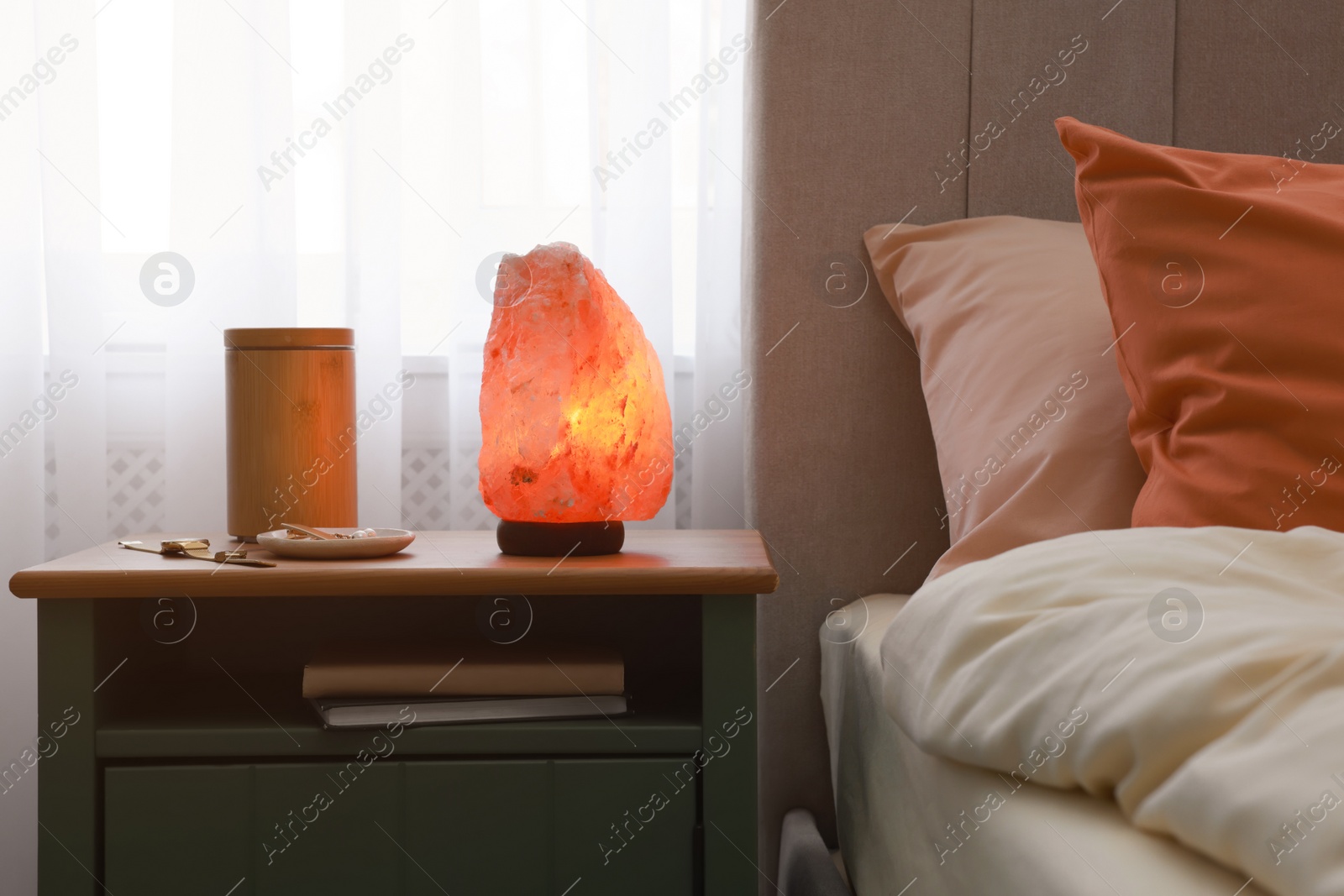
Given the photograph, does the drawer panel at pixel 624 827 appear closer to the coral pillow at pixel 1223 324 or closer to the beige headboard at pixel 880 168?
the beige headboard at pixel 880 168

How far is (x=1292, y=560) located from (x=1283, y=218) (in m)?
0.34

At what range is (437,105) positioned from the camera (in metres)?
1.33

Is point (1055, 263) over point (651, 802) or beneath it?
over

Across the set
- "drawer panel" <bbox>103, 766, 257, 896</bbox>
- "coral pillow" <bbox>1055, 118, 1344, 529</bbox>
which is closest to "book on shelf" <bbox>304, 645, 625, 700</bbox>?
"drawer panel" <bbox>103, 766, 257, 896</bbox>

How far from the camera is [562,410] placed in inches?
35.4

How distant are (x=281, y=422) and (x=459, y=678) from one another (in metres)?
0.33

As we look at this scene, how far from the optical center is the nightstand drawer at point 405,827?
0.85 meters

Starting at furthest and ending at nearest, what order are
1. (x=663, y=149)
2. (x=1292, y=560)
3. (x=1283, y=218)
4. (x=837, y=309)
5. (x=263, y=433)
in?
1. (x=663, y=149)
2. (x=837, y=309)
3. (x=263, y=433)
4. (x=1283, y=218)
5. (x=1292, y=560)

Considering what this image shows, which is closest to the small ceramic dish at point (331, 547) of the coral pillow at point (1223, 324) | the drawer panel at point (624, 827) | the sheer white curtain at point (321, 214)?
the drawer panel at point (624, 827)

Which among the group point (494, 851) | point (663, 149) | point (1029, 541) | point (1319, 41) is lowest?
point (494, 851)

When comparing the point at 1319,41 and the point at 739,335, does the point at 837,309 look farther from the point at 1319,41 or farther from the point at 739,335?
the point at 1319,41

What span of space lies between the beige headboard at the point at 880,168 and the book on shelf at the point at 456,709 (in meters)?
0.36

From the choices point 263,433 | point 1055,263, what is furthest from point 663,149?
point 263,433

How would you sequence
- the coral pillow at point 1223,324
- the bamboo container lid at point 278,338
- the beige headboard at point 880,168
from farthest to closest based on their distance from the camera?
the beige headboard at point 880,168, the bamboo container lid at point 278,338, the coral pillow at point 1223,324
